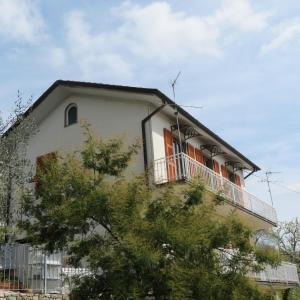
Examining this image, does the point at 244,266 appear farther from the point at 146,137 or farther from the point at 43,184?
the point at 146,137

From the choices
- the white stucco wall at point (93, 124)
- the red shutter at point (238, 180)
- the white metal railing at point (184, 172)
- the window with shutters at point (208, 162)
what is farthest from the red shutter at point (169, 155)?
the red shutter at point (238, 180)

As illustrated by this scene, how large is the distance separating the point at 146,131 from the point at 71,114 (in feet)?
14.2

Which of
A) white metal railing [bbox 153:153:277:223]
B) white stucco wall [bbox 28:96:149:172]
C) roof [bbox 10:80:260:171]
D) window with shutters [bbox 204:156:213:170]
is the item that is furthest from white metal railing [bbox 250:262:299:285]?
white stucco wall [bbox 28:96:149:172]

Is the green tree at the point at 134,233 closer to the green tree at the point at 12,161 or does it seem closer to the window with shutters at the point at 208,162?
the green tree at the point at 12,161

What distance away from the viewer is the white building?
17.2 meters

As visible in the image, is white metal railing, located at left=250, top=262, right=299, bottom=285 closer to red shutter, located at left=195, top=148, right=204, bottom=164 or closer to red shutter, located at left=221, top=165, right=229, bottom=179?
red shutter, located at left=221, top=165, right=229, bottom=179

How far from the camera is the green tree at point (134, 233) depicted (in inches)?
336

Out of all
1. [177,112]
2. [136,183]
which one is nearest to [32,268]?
[136,183]

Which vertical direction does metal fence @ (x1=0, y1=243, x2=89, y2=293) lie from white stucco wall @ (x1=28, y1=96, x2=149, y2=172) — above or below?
below

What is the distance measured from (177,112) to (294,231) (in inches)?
1411

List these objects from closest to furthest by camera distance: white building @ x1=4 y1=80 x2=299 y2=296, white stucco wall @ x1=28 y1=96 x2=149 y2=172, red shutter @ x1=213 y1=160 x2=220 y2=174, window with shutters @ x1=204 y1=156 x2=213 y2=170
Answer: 1. white building @ x1=4 y1=80 x2=299 y2=296
2. white stucco wall @ x1=28 y1=96 x2=149 y2=172
3. window with shutters @ x1=204 y1=156 x2=213 y2=170
4. red shutter @ x1=213 y1=160 x2=220 y2=174

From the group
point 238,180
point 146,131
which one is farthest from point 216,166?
point 146,131

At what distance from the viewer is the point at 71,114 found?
2045 cm

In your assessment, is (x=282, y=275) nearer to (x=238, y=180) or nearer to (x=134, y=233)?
(x=238, y=180)
